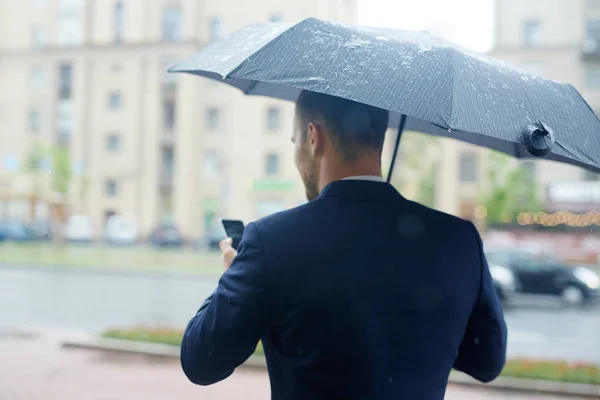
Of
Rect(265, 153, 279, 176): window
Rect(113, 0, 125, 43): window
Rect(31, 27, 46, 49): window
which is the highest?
Rect(113, 0, 125, 43): window

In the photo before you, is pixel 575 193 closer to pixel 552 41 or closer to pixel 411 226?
pixel 552 41

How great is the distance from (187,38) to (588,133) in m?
40.2

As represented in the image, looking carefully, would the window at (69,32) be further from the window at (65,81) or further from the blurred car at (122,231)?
the blurred car at (122,231)

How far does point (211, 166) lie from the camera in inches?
1622

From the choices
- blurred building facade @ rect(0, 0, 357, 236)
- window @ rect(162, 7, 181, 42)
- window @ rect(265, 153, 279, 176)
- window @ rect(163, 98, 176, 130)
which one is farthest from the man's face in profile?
window @ rect(163, 98, 176, 130)

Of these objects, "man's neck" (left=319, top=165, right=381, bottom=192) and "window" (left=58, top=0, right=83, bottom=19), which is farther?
"window" (left=58, top=0, right=83, bottom=19)

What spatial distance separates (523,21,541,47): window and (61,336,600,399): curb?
3195 cm

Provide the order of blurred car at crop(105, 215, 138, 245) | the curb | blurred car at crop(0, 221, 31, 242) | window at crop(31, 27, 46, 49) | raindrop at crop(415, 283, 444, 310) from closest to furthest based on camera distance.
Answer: raindrop at crop(415, 283, 444, 310) < the curb < blurred car at crop(0, 221, 31, 242) < blurred car at crop(105, 215, 138, 245) < window at crop(31, 27, 46, 49)

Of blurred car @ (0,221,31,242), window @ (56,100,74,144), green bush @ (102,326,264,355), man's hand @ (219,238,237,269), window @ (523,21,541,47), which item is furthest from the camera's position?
window @ (56,100,74,144)

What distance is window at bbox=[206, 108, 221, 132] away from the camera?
41188mm

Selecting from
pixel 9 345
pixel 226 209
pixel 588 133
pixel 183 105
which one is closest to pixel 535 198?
pixel 226 209

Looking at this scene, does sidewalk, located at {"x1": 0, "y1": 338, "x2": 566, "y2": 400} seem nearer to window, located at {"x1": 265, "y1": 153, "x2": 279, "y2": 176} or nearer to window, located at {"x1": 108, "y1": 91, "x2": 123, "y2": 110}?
window, located at {"x1": 265, "y1": 153, "x2": 279, "y2": 176}

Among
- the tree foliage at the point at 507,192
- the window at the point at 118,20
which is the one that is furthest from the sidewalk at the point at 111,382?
the window at the point at 118,20

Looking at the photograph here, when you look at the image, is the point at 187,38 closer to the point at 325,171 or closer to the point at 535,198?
the point at 535,198
